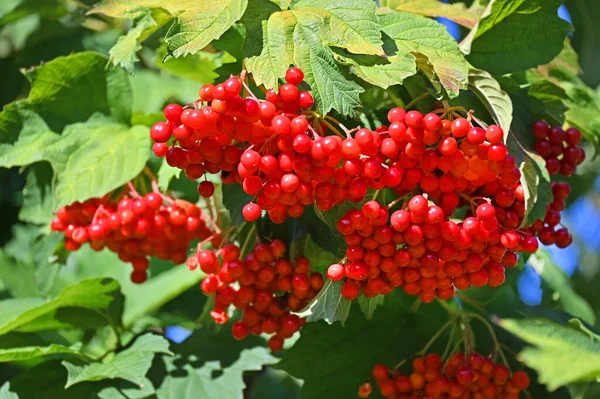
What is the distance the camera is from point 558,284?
9.74 feet

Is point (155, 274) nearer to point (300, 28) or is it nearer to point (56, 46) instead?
point (56, 46)

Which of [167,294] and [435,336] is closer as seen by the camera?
[435,336]

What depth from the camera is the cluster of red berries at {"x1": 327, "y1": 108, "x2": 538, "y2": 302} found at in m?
1.70

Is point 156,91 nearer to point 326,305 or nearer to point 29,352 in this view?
point 29,352

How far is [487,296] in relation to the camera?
122 inches

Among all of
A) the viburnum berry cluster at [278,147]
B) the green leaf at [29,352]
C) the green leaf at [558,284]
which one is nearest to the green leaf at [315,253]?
the viburnum berry cluster at [278,147]

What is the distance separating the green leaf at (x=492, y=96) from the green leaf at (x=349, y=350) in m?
0.79

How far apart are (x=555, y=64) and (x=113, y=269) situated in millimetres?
1879

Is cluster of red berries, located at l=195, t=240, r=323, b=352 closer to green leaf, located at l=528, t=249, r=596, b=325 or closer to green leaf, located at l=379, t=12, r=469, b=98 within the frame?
green leaf, located at l=379, t=12, r=469, b=98

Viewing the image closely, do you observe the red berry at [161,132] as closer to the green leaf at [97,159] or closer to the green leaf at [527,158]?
the green leaf at [97,159]

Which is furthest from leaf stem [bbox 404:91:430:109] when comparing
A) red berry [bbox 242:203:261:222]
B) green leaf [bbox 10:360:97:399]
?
green leaf [bbox 10:360:97:399]

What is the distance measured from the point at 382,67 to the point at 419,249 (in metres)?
0.42

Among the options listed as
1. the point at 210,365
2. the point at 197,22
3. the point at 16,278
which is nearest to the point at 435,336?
the point at 210,365

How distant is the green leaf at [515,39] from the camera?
6.84ft
